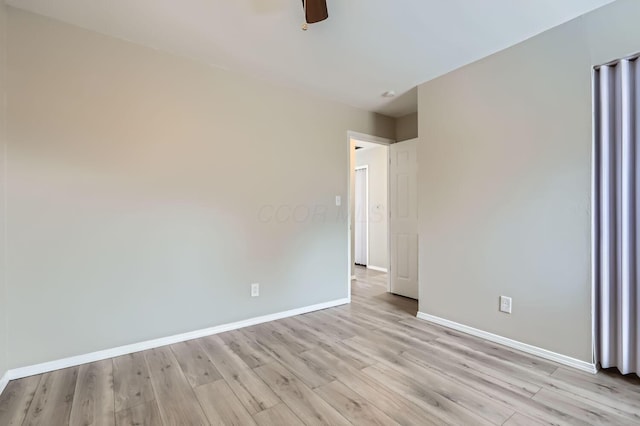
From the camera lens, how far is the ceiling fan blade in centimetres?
162

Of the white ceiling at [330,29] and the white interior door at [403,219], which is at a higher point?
the white ceiling at [330,29]

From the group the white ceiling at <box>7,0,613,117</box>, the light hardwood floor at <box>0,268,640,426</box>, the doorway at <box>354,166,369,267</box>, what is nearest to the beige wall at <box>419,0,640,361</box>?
the white ceiling at <box>7,0,613,117</box>

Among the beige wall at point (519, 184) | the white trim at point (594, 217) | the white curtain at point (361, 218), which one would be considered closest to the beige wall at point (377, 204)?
the white curtain at point (361, 218)

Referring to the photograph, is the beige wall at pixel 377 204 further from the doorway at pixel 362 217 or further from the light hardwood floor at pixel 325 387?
the light hardwood floor at pixel 325 387

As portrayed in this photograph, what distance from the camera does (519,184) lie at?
8.02 feet

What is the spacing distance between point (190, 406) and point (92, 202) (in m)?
1.63

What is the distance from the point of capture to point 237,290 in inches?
116

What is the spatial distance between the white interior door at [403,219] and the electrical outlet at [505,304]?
135cm

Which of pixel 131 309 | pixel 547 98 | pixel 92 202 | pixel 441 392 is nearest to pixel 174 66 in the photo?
pixel 92 202

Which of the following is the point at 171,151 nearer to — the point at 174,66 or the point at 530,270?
the point at 174,66

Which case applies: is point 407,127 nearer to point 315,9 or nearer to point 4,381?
point 315,9

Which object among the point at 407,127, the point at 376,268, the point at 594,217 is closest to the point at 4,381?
the point at 594,217

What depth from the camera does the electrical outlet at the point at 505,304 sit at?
2.51 metres

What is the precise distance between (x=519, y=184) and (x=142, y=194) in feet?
10.1
